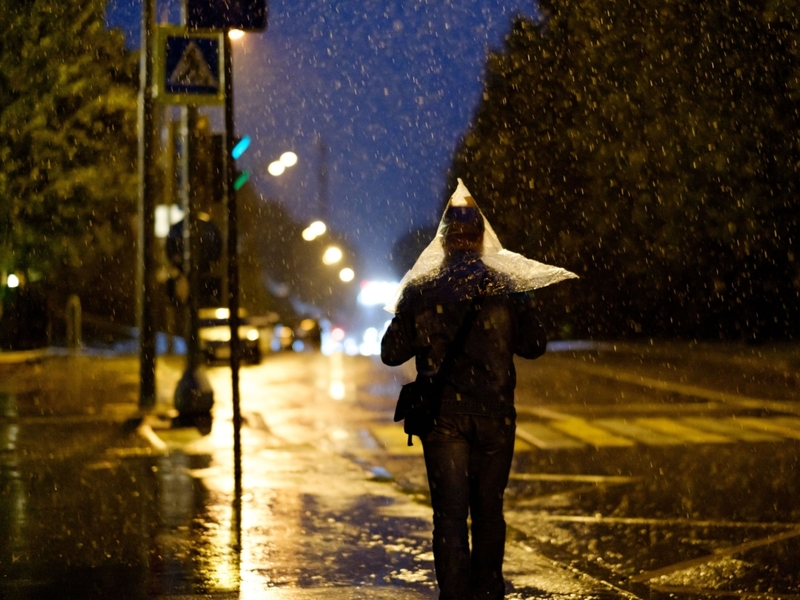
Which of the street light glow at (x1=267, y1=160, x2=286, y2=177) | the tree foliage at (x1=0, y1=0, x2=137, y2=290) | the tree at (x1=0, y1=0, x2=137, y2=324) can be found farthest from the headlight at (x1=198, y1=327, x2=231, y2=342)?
the street light glow at (x1=267, y1=160, x2=286, y2=177)

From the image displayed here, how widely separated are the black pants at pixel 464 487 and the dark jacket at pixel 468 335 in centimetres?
10

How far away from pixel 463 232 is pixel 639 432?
10.3 metres

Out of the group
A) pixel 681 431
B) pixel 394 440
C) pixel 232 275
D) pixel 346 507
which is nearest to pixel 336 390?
pixel 394 440

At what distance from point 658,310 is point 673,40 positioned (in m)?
13.9

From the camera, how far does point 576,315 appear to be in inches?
1679

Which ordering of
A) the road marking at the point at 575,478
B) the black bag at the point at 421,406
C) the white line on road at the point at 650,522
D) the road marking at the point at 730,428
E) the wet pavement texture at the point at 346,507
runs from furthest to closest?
the road marking at the point at 730,428, the road marking at the point at 575,478, the white line on road at the point at 650,522, the wet pavement texture at the point at 346,507, the black bag at the point at 421,406

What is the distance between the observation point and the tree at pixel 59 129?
24.7 m

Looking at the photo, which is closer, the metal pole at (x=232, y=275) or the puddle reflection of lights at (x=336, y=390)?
the metal pole at (x=232, y=275)

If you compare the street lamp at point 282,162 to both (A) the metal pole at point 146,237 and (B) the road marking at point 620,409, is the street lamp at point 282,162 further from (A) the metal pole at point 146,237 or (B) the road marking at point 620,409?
(B) the road marking at point 620,409

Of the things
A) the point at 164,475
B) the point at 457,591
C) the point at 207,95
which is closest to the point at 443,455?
the point at 457,591

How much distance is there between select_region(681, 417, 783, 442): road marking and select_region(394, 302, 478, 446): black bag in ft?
32.5

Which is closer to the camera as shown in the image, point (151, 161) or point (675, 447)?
point (675, 447)

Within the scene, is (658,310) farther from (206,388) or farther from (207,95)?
(207,95)

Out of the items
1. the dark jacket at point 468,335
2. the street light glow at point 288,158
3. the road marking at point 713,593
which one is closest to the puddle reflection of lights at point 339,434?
the road marking at point 713,593
